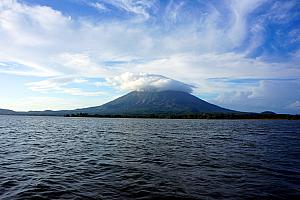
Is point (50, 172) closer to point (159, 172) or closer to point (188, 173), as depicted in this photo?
point (159, 172)

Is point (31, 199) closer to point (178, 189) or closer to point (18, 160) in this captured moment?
point (178, 189)

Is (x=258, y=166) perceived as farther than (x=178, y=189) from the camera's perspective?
Yes

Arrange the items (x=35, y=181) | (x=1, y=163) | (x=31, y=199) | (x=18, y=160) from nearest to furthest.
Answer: (x=31, y=199), (x=35, y=181), (x=1, y=163), (x=18, y=160)

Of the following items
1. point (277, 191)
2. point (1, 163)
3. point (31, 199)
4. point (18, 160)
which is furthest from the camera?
point (18, 160)

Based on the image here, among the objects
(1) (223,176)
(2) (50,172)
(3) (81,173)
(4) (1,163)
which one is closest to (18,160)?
(4) (1,163)

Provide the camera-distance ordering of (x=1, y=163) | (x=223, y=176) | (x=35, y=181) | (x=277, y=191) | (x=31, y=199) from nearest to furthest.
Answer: (x=31, y=199) → (x=277, y=191) → (x=35, y=181) → (x=223, y=176) → (x=1, y=163)

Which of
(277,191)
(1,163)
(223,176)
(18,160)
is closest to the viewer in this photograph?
(277,191)

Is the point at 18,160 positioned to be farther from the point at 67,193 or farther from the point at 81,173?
the point at 67,193

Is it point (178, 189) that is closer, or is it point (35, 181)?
point (178, 189)

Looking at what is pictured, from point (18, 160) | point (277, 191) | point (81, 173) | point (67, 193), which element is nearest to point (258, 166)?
point (277, 191)

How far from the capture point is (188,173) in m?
22.0

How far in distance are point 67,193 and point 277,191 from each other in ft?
41.4

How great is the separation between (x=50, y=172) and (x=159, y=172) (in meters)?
8.45

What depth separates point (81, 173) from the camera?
71.5 ft
